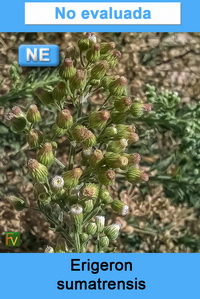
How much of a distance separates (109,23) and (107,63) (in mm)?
361

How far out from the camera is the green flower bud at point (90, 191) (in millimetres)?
1853

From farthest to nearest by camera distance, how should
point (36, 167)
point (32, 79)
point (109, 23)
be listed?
point (32, 79) → point (109, 23) → point (36, 167)

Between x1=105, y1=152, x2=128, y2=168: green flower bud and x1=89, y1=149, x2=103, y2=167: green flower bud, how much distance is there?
0.03 m

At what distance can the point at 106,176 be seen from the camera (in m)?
1.85

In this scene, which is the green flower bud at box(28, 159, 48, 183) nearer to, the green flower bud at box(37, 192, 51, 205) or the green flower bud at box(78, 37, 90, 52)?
the green flower bud at box(37, 192, 51, 205)

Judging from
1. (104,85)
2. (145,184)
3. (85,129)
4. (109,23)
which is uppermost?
(109,23)

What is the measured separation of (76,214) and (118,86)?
46 cm

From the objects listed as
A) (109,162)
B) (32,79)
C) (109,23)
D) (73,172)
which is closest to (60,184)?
(73,172)

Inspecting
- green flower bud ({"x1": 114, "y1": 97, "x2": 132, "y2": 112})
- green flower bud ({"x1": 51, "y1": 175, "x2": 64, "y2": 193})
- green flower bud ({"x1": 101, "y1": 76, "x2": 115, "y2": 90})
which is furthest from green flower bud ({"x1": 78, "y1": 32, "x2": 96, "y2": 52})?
green flower bud ({"x1": 51, "y1": 175, "x2": 64, "y2": 193})

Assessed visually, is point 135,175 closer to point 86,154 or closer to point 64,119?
point 86,154

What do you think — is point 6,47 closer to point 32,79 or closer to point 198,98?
point 32,79

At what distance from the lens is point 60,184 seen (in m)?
1.83

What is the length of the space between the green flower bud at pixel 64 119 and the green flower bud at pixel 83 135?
28mm

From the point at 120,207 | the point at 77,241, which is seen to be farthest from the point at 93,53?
the point at 77,241
